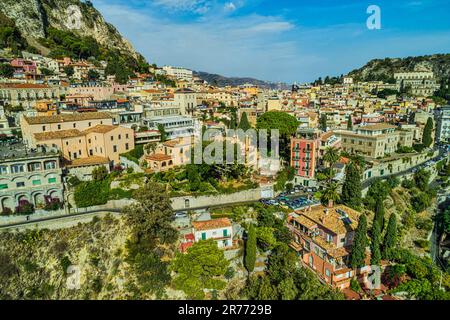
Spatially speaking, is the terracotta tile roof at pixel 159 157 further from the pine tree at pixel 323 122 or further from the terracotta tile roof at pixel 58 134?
the pine tree at pixel 323 122

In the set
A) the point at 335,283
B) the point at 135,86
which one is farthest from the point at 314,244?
the point at 135,86

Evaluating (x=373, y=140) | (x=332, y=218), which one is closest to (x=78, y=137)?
(x=332, y=218)

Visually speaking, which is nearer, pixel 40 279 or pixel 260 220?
pixel 40 279
